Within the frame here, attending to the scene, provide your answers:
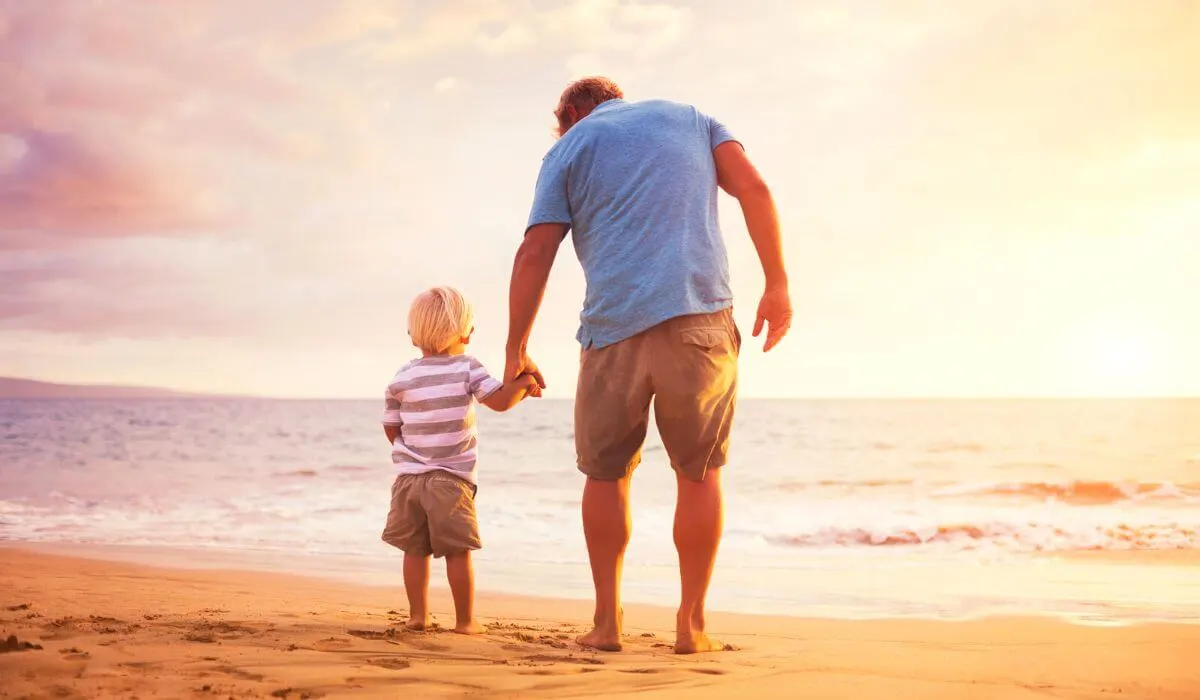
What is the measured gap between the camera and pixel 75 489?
12164 millimetres

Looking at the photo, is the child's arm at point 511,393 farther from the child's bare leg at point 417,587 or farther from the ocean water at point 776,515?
Answer: the ocean water at point 776,515

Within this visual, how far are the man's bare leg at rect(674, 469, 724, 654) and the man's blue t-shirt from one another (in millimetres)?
544

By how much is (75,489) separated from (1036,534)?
11.6 meters

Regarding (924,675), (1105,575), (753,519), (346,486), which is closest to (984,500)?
(753,519)

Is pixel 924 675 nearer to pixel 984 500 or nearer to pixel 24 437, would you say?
pixel 984 500

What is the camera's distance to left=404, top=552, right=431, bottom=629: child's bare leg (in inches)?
134

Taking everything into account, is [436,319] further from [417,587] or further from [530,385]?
[417,587]

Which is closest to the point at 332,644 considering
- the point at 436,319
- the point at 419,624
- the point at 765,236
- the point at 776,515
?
the point at 419,624

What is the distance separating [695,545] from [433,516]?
106 centimetres

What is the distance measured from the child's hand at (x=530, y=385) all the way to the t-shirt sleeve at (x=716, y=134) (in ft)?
3.36

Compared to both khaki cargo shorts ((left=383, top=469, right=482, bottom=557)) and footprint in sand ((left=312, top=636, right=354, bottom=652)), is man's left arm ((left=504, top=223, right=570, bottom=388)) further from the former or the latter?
footprint in sand ((left=312, top=636, right=354, bottom=652))

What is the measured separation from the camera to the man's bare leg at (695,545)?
2.85m

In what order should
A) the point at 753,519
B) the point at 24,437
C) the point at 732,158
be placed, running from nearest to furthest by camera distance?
the point at 732,158 → the point at 753,519 → the point at 24,437

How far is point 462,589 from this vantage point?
3.40 metres
